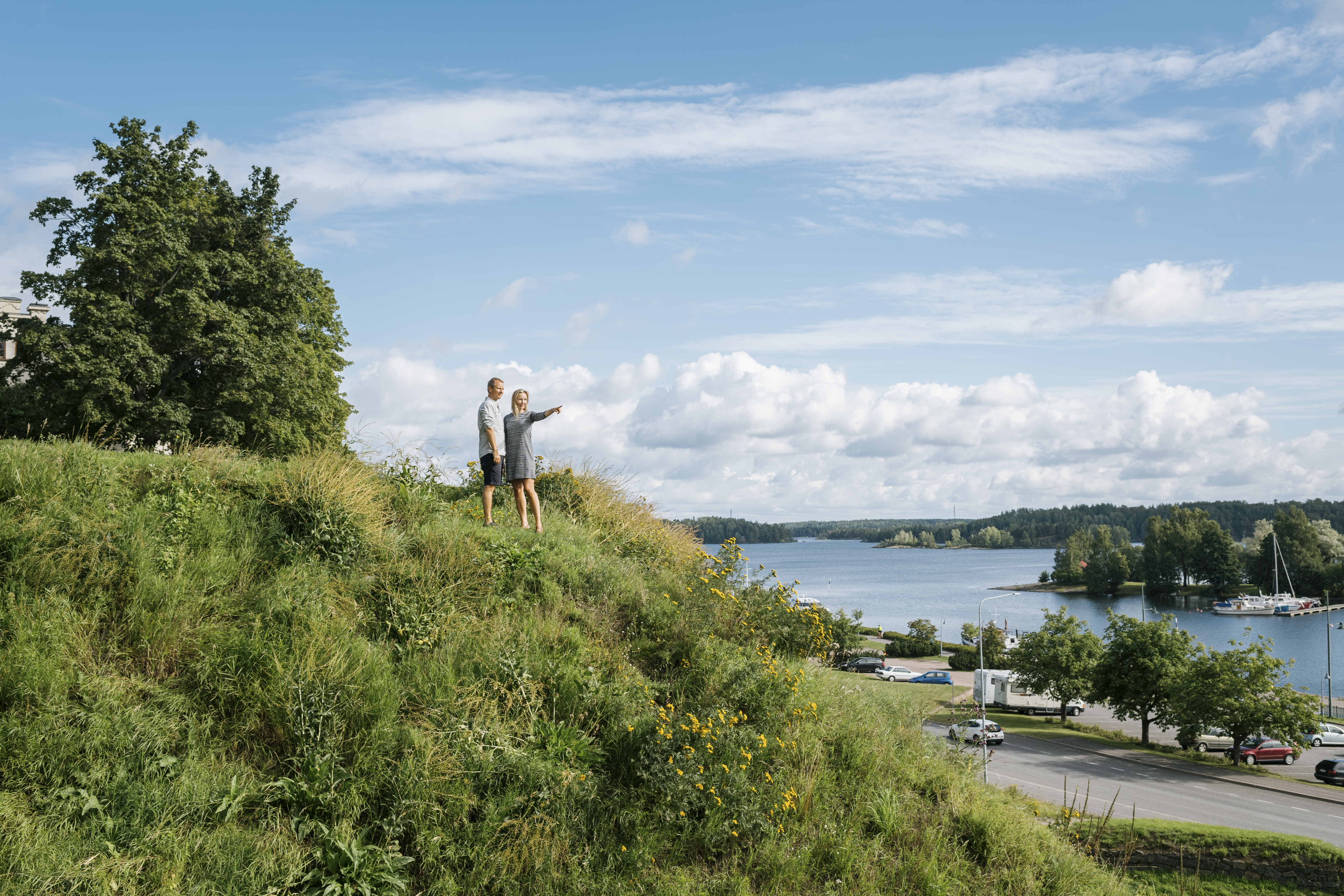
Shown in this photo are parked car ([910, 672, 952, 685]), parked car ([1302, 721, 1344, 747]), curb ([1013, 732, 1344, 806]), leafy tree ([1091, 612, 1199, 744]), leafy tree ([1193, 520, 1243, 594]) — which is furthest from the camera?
leafy tree ([1193, 520, 1243, 594])

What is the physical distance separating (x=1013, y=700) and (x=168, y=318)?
5282 cm

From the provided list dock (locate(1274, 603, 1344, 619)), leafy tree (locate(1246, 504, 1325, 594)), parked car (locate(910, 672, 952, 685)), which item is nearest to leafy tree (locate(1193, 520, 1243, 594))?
leafy tree (locate(1246, 504, 1325, 594))

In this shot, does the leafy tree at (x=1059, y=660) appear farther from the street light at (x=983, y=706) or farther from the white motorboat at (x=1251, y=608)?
the white motorboat at (x=1251, y=608)

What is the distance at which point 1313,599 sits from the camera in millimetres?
118625

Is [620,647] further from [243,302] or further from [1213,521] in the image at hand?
[1213,521]

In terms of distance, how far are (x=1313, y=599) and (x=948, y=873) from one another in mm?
A: 145123

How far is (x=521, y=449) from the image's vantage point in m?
11.8

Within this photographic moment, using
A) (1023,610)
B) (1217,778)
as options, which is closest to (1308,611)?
(1023,610)

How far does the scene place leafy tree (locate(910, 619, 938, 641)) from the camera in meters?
76.5

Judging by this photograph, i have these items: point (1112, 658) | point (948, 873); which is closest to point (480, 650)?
point (948, 873)

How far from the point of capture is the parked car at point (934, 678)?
55.3 m

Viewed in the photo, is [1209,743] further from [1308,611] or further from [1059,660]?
[1308,611]

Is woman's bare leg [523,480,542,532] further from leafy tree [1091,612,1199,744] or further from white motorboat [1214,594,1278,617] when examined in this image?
white motorboat [1214,594,1278,617]

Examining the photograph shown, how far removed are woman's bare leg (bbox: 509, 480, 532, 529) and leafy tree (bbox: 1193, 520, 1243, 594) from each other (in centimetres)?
15253
